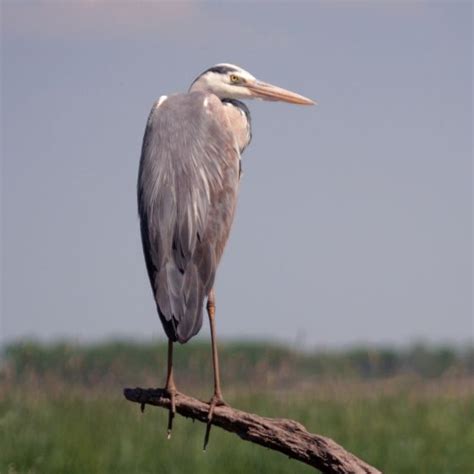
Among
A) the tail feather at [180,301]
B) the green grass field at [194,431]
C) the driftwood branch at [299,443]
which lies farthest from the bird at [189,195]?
the green grass field at [194,431]

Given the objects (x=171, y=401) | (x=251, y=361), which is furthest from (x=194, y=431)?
(x=251, y=361)

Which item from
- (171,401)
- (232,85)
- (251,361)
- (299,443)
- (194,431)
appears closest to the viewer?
(299,443)

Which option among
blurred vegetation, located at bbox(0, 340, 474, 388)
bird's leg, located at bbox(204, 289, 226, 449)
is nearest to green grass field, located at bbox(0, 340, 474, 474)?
blurred vegetation, located at bbox(0, 340, 474, 388)

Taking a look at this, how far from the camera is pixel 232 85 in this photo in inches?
237

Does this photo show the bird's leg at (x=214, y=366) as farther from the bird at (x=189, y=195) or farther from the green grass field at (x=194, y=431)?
the green grass field at (x=194, y=431)

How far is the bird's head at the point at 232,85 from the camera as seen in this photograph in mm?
5965

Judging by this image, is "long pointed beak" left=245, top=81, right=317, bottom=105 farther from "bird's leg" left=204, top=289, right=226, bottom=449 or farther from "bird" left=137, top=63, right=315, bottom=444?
"bird's leg" left=204, top=289, right=226, bottom=449

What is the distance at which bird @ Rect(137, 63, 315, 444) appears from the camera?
4.95 m

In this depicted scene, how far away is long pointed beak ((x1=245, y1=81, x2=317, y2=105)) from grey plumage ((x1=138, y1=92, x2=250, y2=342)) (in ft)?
0.94

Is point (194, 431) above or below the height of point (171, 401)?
below

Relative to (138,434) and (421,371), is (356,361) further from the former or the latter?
(138,434)

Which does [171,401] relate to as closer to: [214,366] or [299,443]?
[214,366]

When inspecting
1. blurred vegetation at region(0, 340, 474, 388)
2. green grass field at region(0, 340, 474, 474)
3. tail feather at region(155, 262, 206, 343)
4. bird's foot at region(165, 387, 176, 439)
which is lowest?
blurred vegetation at region(0, 340, 474, 388)

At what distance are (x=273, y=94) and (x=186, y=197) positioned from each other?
43.6 inches
